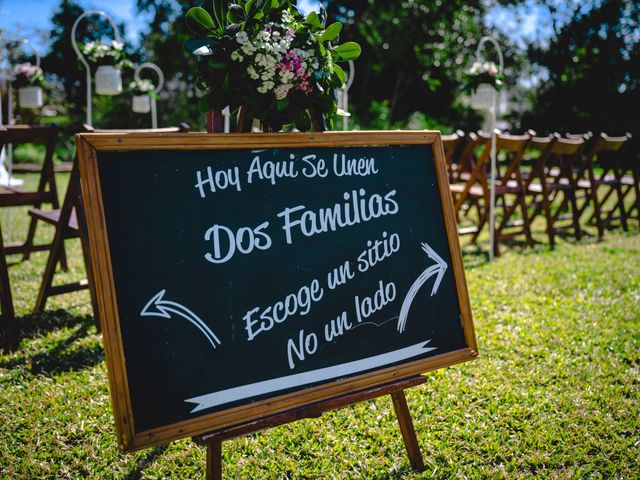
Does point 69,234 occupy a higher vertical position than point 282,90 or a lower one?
lower

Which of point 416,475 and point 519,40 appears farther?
point 519,40

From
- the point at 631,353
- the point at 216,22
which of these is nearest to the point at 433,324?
the point at 216,22

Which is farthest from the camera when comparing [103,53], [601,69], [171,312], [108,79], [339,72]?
[601,69]

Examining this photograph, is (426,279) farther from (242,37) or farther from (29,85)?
(29,85)

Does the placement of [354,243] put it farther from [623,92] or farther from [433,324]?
[623,92]

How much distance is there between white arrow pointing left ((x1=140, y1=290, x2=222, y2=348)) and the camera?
1.50m

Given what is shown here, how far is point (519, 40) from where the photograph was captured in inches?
776

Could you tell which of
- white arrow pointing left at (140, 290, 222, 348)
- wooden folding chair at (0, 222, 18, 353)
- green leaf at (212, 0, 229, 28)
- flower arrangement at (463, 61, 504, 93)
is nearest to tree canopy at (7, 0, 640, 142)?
flower arrangement at (463, 61, 504, 93)

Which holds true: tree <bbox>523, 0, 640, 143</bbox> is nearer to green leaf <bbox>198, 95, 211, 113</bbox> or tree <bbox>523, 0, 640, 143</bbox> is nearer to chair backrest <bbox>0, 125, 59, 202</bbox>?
chair backrest <bbox>0, 125, 59, 202</bbox>

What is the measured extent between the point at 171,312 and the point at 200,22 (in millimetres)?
950

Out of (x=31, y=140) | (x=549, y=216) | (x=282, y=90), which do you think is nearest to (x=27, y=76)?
(x=31, y=140)

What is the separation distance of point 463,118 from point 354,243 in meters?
17.6

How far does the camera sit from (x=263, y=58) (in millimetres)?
1666

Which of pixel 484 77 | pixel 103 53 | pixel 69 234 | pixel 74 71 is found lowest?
pixel 69 234
